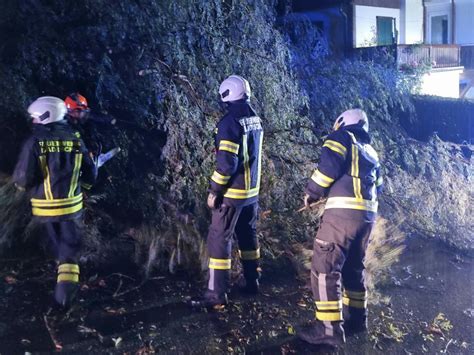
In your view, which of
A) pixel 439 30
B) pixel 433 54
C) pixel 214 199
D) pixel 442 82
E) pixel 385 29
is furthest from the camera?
pixel 385 29

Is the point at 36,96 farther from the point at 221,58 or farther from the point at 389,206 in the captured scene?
the point at 389,206

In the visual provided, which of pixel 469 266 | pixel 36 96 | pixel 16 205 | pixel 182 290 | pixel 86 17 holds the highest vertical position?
pixel 86 17

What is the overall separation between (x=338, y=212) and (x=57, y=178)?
6.80 ft

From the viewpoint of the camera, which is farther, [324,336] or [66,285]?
[66,285]

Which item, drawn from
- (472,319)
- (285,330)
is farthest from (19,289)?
(472,319)

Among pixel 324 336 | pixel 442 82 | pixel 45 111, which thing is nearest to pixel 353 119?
pixel 324 336

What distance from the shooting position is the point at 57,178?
377 cm

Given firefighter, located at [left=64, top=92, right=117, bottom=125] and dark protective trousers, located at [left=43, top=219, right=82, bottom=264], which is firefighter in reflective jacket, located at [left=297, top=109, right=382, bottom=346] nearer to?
dark protective trousers, located at [left=43, top=219, right=82, bottom=264]

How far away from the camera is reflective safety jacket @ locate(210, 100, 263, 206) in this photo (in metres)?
3.83

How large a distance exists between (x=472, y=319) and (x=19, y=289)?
3770 millimetres

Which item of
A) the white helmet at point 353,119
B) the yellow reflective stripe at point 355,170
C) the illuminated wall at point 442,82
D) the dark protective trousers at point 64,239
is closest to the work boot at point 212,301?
the dark protective trousers at point 64,239

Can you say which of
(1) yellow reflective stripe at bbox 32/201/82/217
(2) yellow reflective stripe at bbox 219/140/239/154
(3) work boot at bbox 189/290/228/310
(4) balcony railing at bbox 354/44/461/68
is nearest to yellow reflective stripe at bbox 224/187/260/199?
(2) yellow reflective stripe at bbox 219/140/239/154

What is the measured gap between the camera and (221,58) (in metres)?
5.55

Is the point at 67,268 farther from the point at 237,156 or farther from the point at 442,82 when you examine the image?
the point at 442,82
